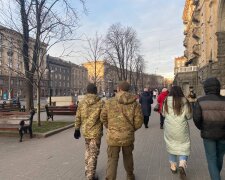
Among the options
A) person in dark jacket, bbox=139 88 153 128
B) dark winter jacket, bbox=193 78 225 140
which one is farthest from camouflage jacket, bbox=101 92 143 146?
person in dark jacket, bbox=139 88 153 128

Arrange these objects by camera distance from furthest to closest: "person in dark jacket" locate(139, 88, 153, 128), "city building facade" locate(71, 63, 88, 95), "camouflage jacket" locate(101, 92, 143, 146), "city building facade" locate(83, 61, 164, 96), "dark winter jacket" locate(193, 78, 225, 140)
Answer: "city building facade" locate(71, 63, 88, 95), "city building facade" locate(83, 61, 164, 96), "person in dark jacket" locate(139, 88, 153, 128), "camouflage jacket" locate(101, 92, 143, 146), "dark winter jacket" locate(193, 78, 225, 140)

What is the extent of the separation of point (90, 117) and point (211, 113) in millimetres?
2125

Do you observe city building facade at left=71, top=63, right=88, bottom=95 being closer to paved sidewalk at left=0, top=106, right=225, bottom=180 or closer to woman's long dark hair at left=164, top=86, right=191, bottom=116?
paved sidewalk at left=0, top=106, right=225, bottom=180

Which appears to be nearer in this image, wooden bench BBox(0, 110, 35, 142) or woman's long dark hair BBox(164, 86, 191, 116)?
woman's long dark hair BBox(164, 86, 191, 116)

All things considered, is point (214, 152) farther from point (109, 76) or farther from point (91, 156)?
point (109, 76)

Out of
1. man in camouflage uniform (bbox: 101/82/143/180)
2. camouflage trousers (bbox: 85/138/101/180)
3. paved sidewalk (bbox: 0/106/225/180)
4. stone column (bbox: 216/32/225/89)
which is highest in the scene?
stone column (bbox: 216/32/225/89)

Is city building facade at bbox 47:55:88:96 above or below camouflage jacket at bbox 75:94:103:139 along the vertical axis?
above

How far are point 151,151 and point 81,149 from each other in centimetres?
195

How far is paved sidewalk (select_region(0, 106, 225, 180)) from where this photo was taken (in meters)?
6.44

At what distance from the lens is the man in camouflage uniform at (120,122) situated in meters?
5.33

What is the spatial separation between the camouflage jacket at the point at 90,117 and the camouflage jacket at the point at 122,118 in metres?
0.65

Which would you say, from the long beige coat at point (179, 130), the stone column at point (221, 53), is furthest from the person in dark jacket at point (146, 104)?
the stone column at point (221, 53)

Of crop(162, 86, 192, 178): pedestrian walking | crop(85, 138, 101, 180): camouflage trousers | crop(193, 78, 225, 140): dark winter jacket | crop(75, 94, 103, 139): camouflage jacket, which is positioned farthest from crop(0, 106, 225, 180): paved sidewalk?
crop(193, 78, 225, 140): dark winter jacket

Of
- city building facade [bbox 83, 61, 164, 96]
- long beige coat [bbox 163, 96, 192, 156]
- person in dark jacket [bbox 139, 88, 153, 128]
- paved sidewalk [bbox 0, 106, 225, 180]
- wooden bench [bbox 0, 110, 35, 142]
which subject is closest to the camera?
long beige coat [bbox 163, 96, 192, 156]
